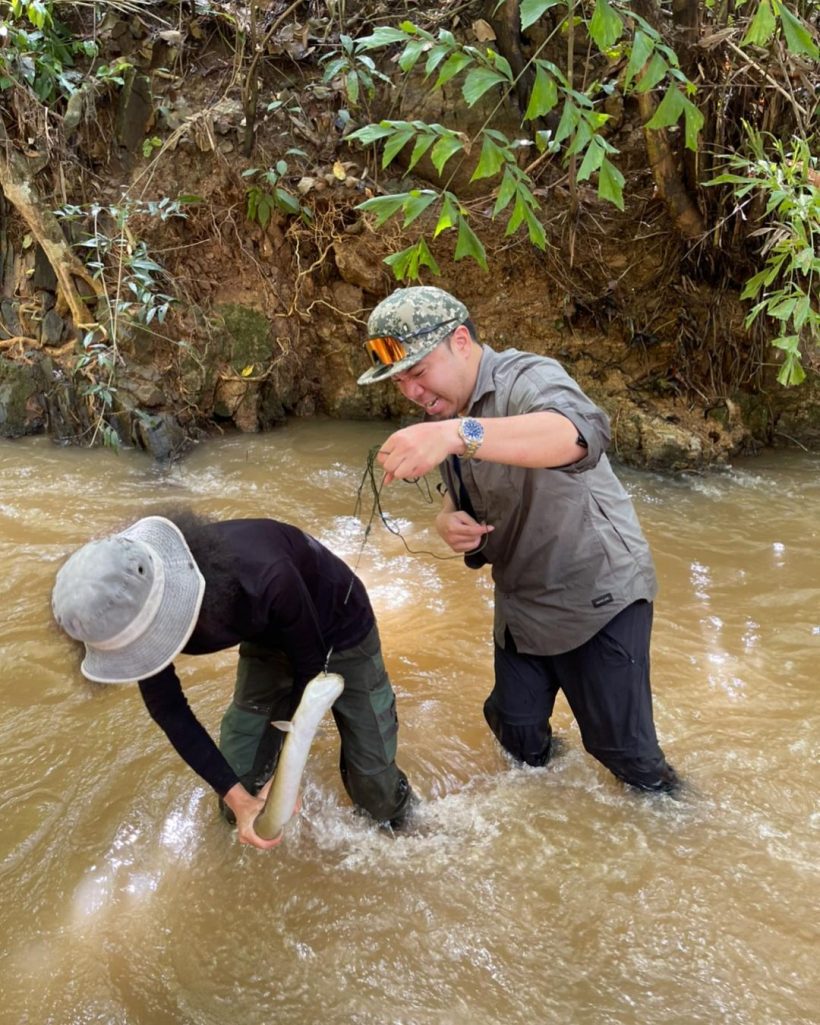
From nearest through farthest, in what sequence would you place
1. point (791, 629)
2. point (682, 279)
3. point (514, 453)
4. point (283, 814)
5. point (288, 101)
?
point (514, 453), point (283, 814), point (791, 629), point (682, 279), point (288, 101)

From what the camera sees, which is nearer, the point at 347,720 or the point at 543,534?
the point at 543,534

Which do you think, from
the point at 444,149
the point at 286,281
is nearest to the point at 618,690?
the point at 444,149

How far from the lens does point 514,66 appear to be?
4.87 metres

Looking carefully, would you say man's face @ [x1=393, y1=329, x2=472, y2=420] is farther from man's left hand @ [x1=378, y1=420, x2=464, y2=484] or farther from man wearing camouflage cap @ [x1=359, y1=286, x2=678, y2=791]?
man's left hand @ [x1=378, y1=420, x2=464, y2=484]

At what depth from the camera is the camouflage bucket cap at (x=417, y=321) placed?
1.81 meters

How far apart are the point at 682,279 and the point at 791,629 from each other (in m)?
2.90

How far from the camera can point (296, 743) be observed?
5.50 ft

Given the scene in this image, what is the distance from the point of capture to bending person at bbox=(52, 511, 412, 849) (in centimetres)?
144

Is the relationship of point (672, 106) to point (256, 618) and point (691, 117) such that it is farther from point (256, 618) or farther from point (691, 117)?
point (256, 618)

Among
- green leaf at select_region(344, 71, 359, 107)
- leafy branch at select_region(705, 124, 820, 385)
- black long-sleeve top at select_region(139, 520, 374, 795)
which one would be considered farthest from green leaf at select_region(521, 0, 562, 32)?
green leaf at select_region(344, 71, 359, 107)

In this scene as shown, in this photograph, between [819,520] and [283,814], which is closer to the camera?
[283,814]

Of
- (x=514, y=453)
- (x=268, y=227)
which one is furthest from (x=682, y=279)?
(x=514, y=453)

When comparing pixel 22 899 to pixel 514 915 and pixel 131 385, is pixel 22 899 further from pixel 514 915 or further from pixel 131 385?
pixel 131 385

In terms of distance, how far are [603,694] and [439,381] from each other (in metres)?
1.05
